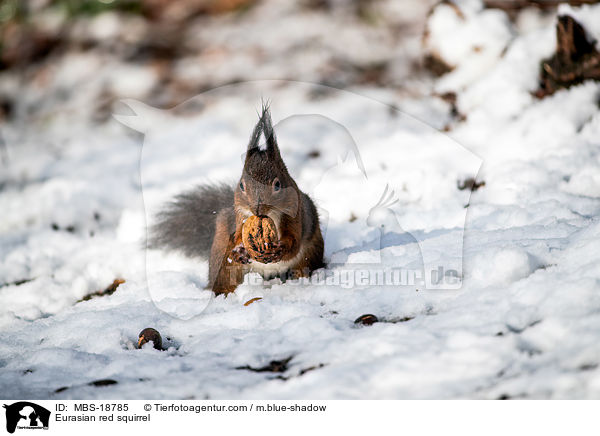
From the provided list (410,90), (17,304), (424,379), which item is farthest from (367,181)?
(410,90)

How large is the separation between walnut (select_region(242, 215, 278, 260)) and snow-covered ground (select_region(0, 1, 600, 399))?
0.14 meters

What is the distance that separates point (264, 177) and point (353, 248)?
21.1 inches

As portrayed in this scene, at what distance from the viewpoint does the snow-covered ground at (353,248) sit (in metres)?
1.06

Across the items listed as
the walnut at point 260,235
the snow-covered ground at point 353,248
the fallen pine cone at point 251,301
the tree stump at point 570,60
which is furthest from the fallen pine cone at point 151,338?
the tree stump at point 570,60

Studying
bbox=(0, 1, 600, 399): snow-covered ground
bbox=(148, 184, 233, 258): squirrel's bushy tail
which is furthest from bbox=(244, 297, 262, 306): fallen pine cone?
bbox=(148, 184, 233, 258): squirrel's bushy tail

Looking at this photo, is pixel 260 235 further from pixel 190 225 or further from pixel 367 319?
pixel 190 225

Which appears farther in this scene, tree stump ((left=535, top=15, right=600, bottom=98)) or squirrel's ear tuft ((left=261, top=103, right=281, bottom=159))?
tree stump ((left=535, top=15, right=600, bottom=98))

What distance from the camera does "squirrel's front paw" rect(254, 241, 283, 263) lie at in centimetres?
159
